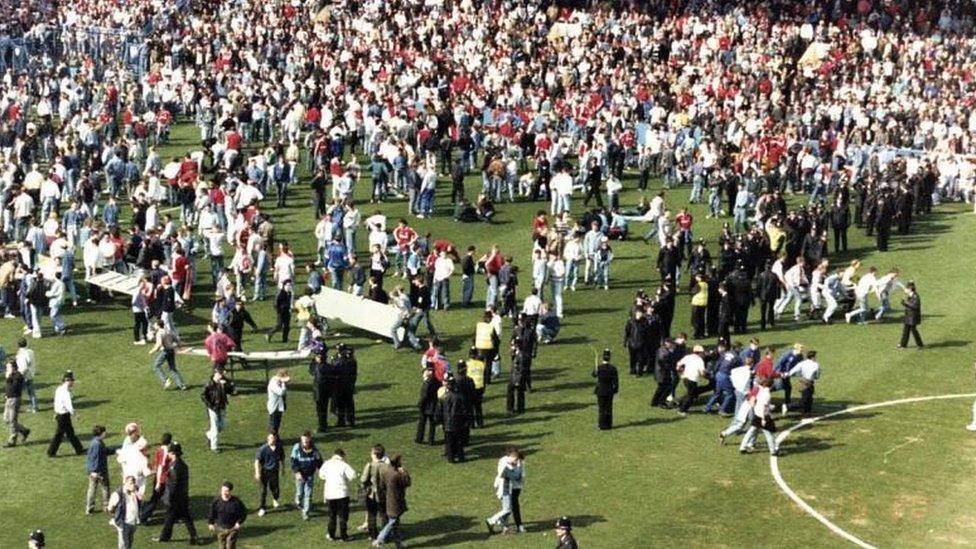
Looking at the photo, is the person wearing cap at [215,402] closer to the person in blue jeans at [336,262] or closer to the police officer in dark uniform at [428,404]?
the police officer in dark uniform at [428,404]

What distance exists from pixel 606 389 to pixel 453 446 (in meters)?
3.83

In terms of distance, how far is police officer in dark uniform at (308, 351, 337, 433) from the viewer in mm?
41375

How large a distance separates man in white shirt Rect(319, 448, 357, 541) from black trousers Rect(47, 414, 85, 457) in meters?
7.08

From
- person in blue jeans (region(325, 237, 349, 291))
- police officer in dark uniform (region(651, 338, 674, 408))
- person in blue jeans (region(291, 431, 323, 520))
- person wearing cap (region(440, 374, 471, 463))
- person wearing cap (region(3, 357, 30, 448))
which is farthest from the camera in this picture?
person in blue jeans (region(325, 237, 349, 291))

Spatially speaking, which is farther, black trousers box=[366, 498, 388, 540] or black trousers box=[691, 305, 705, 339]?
black trousers box=[691, 305, 705, 339]

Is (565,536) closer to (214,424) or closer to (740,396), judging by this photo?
(740,396)

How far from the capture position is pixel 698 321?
161 ft

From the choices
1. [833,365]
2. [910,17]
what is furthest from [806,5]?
[833,365]

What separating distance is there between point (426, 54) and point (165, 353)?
34560mm

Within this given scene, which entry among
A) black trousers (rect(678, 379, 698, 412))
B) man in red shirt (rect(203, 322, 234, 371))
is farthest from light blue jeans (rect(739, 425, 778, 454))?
man in red shirt (rect(203, 322, 234, 371))

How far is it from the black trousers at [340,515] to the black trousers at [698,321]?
15749 mm

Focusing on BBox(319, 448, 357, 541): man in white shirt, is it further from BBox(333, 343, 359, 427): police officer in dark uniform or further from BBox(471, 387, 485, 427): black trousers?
BBox(471, 387, 485, 427): black trousers

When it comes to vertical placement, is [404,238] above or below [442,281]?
above

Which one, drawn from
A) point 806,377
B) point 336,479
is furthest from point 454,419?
point 806,377
